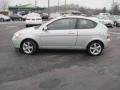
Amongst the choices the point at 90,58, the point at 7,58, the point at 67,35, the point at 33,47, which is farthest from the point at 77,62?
the point at 7,58

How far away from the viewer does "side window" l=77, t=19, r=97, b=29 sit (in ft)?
28.7

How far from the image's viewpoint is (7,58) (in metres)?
8.08

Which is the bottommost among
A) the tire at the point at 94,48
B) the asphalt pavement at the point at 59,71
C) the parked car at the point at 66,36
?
the asphalt pavement at the point at 59,71

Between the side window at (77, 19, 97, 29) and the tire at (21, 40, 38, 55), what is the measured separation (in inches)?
73.7

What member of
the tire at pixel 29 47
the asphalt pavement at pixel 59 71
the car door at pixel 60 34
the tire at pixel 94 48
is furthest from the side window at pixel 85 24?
the tire at pixel 29 47

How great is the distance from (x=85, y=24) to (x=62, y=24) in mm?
899

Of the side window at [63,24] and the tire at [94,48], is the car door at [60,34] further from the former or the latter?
the tire at [94,48]

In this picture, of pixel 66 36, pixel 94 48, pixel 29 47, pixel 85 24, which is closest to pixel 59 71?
pixel 66 36

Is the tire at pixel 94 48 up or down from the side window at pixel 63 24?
down

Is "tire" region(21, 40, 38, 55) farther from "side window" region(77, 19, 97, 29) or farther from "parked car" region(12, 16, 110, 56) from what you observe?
"side window" region(77, 19, 97, 29)

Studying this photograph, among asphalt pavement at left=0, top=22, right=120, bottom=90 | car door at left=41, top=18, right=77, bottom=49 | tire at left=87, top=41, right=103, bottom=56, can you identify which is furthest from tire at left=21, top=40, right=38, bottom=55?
tire at left=87, top=41, right=103, bottom=56

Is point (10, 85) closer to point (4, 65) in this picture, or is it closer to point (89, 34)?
point (4, 65)

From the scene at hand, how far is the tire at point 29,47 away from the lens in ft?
28.6

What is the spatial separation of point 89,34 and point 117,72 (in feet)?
8.16
